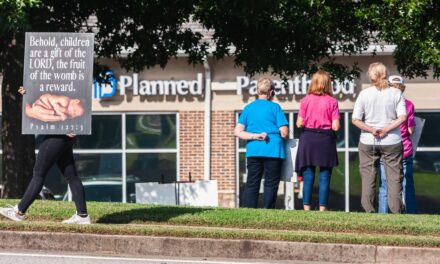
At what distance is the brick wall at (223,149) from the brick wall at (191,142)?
0.86ft

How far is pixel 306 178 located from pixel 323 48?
15.8 ft

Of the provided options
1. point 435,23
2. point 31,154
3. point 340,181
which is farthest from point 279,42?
point 340,181

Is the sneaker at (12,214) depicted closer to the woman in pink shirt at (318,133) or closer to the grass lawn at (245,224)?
the grass lawn at (245,224)

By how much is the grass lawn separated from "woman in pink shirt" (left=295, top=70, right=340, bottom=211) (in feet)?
2.39

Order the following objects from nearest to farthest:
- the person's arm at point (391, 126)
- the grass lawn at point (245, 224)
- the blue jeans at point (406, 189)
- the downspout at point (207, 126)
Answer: the grass lawn at point (245, 224) → the person's arm at point (391, 126) → the blue jeans at point (406, 189) → the downspout at point (207, 126)

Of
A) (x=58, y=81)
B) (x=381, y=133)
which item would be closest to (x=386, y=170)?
(x=381, y=133)

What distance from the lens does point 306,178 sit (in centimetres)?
1336

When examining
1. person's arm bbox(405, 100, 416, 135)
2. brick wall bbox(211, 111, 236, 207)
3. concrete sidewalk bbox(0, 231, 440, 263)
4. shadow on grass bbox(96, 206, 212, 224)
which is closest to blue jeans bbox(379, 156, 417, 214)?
person's arm bbox(405, 100, 416, 135)

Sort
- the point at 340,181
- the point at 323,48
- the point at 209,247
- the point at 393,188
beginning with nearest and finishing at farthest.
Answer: the point at 209,247, the point at 393,188, the point at 323,48, the point at 340,181

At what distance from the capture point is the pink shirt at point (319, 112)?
13.3 m

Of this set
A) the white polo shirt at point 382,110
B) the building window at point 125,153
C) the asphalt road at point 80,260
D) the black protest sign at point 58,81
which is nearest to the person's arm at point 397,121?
the white polo shirt at point 382,110

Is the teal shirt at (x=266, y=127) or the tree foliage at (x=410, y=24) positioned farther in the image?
the tree foliage at (x=410, y=24)

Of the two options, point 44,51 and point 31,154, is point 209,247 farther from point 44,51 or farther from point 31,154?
point 31,154

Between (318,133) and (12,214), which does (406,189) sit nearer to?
(318,133)
